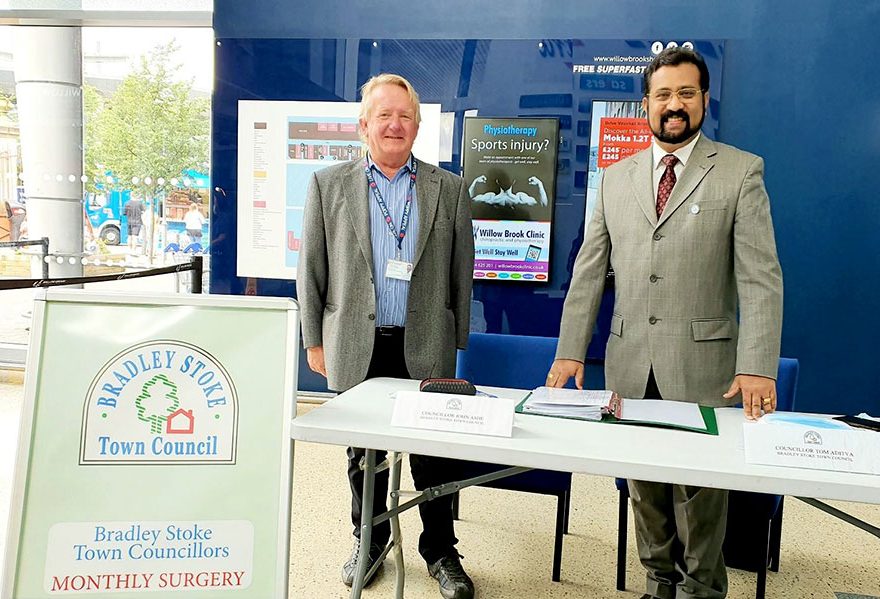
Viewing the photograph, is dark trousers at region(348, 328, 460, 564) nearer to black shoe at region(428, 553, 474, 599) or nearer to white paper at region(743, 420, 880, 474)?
black shoe at region(428, 553, 474, 599)

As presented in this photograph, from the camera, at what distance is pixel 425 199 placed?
2252 mm

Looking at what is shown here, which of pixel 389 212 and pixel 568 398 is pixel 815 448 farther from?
pixel 389 212

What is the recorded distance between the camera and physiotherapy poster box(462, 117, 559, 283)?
388 cm

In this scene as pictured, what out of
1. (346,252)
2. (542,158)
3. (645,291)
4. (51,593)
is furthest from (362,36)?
(51,593)

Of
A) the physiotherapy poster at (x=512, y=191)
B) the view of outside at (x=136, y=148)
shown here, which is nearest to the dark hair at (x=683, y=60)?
the physiotherapy poster at (x=512, y=191)

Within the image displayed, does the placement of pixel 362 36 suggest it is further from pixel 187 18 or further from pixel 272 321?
pixel 272 321

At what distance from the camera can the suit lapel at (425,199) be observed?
2.22 metres

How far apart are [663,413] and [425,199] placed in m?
0.99

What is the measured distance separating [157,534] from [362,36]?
3.26m

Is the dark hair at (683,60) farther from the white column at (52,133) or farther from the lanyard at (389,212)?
the white column at (52,133)

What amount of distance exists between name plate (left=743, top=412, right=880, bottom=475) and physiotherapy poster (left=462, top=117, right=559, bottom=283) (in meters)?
2.54

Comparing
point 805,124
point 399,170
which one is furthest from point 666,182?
point 805,124

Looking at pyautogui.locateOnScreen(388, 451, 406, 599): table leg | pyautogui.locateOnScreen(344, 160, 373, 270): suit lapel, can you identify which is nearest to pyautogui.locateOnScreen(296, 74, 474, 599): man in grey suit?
pyautogui.locateOnScreen(344, 160, 373, 270): suit lapel

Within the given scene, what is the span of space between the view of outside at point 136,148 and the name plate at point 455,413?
382 centimetres
